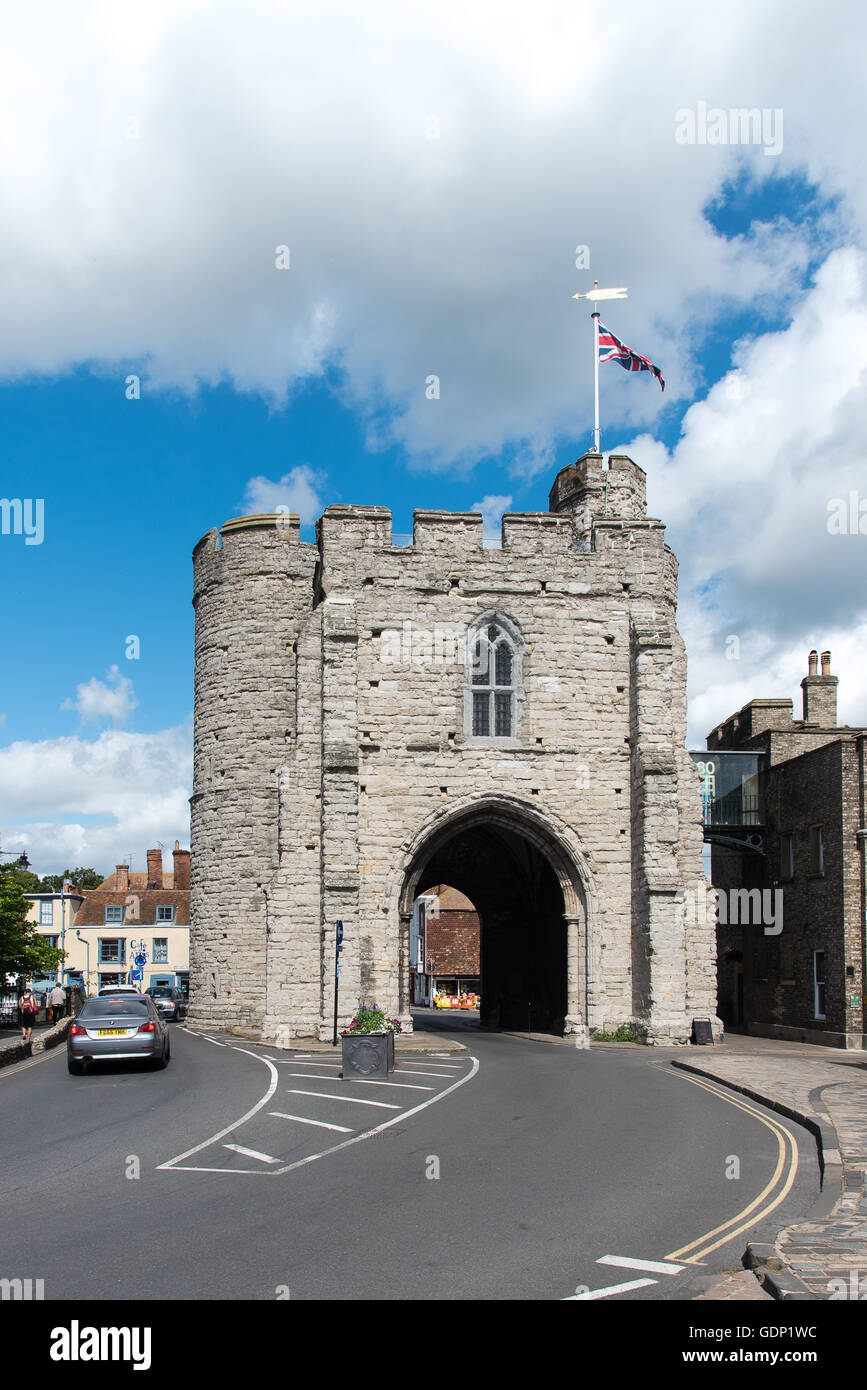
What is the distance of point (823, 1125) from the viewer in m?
11.1

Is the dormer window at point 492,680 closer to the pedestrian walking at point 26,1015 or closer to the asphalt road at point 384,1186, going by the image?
the asphalt road at point 384,1186

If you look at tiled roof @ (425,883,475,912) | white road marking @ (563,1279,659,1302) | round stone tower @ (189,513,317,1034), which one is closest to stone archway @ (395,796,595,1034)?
round stone tower @ (189,513,317,1034)

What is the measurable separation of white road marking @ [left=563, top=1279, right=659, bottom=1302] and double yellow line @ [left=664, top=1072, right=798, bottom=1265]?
561 mm

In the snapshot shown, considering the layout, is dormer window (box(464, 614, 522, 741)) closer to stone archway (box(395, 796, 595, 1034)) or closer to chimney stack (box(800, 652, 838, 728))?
stone archway (box(395, 796, 595, 1034))

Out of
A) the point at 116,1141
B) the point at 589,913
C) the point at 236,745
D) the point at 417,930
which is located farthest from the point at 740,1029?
the point at 417,930

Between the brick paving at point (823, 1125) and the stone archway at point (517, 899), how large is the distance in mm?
3967

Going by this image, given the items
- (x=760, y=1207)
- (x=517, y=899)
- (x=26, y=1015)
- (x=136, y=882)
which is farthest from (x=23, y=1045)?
(x=136, y=882)

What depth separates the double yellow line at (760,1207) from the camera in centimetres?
667

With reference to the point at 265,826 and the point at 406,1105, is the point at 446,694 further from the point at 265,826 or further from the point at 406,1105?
the point at 406,1105

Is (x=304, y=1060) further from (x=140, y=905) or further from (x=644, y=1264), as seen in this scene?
(x=140, y=905)

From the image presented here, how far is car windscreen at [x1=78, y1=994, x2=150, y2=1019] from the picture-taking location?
56.0 feet

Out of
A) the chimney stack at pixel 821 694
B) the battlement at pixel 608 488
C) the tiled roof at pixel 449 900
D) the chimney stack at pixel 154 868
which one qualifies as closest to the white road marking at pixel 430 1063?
the battlement at pixel 608 488

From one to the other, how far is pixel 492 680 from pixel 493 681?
35 mm

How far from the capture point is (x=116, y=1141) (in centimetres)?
1075
